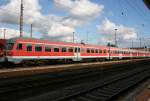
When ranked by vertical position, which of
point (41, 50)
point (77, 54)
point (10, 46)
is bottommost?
point (77, 54)

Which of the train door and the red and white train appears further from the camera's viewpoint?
the train door

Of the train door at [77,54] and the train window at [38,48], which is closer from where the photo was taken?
the train window at [38,48]

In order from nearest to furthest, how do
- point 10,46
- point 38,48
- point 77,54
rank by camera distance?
1. point 10,46
2. point 38,48
3. point 77,54

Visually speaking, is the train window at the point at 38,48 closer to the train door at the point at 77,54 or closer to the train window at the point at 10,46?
the train window at the point at 10,46

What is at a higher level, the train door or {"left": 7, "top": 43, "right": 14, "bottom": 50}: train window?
{"left": 7, "top": 43, "right": 14, "bottom": 50}: train window

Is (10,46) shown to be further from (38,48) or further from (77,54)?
(77,54)

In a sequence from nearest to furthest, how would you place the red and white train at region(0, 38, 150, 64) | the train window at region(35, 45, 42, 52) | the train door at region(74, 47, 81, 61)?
the red and white train at region(0, 38, 150, 64)
the train window at region(35, 45, 42, 52)
the train door at region(74, 47, 81, 61)

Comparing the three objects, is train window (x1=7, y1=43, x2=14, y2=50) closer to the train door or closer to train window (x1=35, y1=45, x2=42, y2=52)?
train window (x1=35, y1=45, x2=42, y2=52)

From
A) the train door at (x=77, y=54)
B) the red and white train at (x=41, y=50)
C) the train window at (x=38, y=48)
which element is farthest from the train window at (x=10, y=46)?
the train door at (x=77, y=54)

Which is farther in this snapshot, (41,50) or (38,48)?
(41,50)

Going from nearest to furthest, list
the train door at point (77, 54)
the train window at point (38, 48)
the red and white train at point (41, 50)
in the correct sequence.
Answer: the red and white train at point (41, 50) < the train window at point (38, 48) < the train door at point (77, 54)

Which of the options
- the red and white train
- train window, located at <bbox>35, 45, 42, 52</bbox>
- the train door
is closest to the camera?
the red and white train

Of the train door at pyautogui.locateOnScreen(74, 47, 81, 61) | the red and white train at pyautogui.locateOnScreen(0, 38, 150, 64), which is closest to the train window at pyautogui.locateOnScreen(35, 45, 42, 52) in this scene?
the red and white train at pyautogui.locateOnScreen(0, 38, 150, 64)

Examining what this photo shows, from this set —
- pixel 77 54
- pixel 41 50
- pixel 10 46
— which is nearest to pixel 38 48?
pixel 41 50
